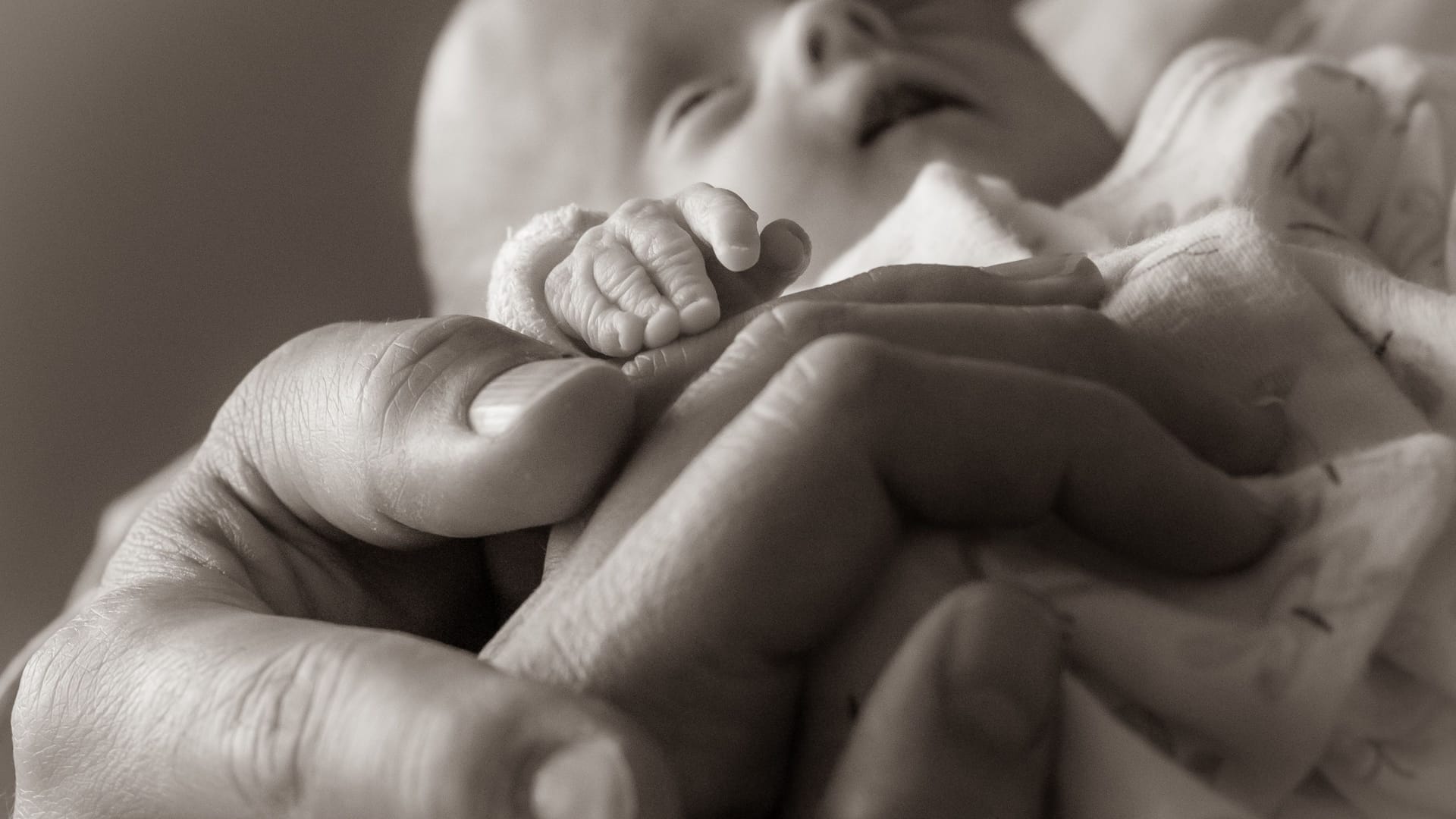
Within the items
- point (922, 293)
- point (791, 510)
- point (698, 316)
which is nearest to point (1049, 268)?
point (922, 293)

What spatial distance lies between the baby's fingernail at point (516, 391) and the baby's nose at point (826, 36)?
0.74 meters

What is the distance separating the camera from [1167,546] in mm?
432

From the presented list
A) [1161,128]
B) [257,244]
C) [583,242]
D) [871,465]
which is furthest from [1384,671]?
[257,244]

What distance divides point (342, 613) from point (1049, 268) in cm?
39

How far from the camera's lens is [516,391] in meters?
0.43

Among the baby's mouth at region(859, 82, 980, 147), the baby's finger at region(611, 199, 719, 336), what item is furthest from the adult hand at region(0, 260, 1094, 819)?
the baby's mouth at region(859, 82, 980, 147)

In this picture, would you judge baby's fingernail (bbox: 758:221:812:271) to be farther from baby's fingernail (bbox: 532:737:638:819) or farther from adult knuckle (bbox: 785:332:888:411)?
baby's fingernail (bbox: 532:737:638:819)

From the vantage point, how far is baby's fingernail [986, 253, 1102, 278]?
591 mm

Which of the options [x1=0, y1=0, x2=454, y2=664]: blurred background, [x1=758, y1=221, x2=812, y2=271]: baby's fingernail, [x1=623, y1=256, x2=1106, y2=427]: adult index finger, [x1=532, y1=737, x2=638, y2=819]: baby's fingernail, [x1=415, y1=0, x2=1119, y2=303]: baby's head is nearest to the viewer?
[x1=532, y1=737, x2=638, y2=819]: baby's fingernail

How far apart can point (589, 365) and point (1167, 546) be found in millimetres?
223

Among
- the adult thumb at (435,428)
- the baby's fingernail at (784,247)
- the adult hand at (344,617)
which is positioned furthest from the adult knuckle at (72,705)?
the baby's fingernail at (784,247)

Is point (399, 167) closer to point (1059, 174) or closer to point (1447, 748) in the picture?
point (1059, 174)

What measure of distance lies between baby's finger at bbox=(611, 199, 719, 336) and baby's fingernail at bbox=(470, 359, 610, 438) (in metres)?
0.11

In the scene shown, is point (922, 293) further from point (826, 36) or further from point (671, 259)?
point (826, 36)
